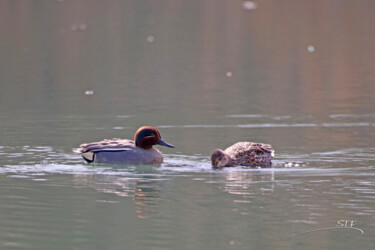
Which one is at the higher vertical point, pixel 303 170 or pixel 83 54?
pixel 83 54

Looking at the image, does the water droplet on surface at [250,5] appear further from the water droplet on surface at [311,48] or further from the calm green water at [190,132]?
the water droplet on surface at [311,48]

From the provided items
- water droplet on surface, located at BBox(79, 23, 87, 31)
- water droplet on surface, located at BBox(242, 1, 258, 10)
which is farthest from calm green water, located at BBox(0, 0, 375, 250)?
water droplet on surface, located at BBox(242, 1, 258, 10)

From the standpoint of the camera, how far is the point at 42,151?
46.4 ft

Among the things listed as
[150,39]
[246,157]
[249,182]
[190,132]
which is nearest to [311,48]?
[150,39]

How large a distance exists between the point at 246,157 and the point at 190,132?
10.4 feet

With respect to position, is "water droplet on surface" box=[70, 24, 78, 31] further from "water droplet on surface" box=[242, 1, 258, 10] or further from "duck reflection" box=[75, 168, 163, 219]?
"duck reflection" box=[75, 168, 163, 219]

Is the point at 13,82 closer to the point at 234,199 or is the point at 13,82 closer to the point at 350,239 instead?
the point at 234,199

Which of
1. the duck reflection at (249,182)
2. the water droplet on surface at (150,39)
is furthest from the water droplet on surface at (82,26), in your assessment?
the duck reflection at (249,182)

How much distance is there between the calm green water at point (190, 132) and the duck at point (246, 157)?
21 centimetres

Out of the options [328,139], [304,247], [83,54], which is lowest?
[304,247]

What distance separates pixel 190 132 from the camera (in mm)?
16188

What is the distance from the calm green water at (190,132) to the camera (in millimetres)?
9547

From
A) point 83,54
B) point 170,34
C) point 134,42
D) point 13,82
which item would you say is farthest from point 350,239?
point 170,34

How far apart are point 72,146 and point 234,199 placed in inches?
184
